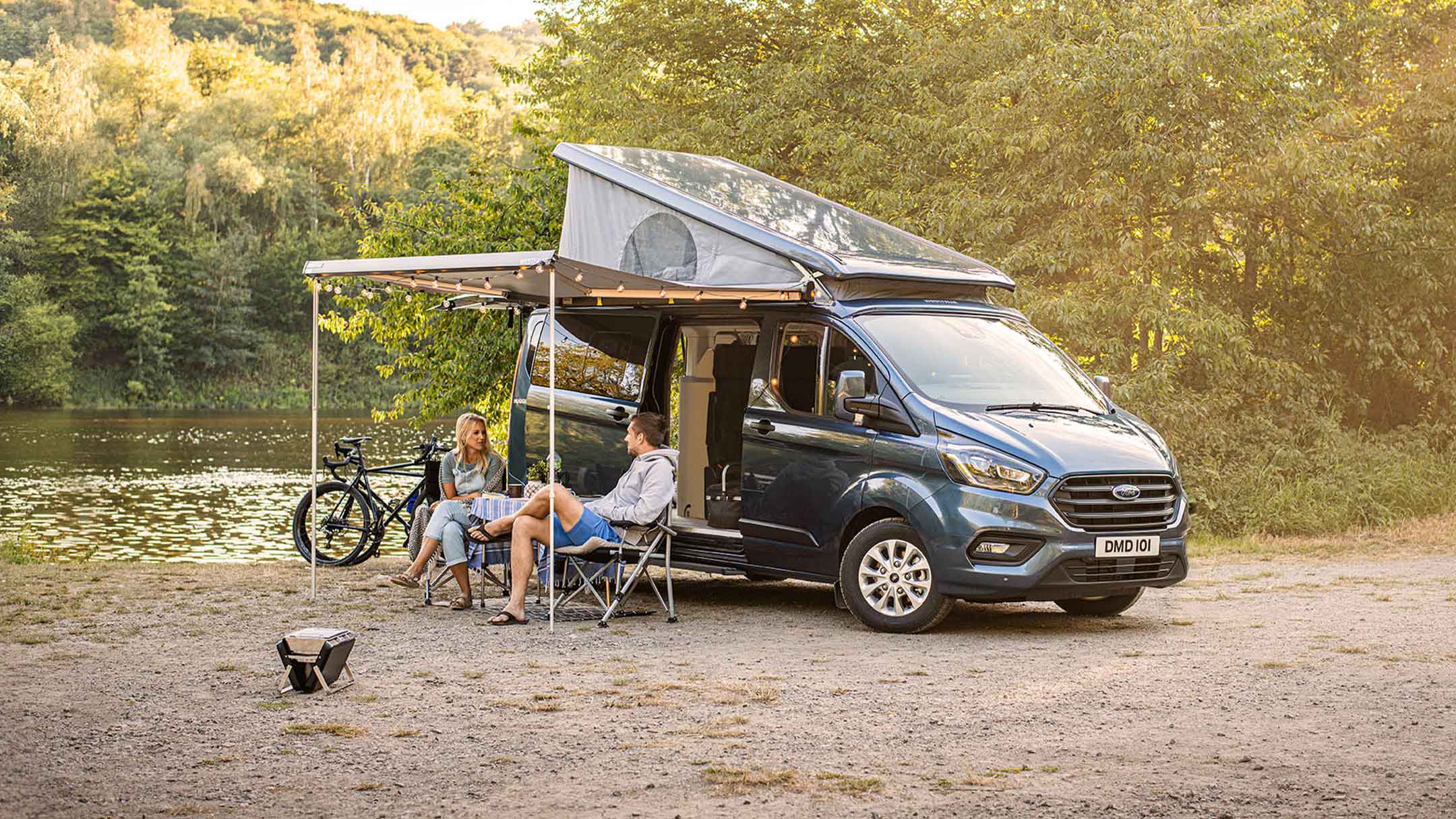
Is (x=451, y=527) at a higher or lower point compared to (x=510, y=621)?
higher

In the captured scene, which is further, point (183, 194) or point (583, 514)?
point (183, 194)

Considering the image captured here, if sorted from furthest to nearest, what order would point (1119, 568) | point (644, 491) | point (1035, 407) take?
point (644, 491), point (1035, 407), point (1119, 568)

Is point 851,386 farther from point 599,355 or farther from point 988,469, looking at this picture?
point 599,355

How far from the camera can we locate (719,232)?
416 inches

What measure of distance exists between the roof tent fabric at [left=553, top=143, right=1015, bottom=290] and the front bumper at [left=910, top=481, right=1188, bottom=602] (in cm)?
172

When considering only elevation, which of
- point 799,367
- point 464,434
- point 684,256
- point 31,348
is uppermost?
point 31,348

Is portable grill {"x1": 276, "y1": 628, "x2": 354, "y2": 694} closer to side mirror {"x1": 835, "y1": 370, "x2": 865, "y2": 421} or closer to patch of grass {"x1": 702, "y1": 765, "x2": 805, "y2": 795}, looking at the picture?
patch of grass {"x1": 702, "y1": 765, "x2": 805, "y2": 795}

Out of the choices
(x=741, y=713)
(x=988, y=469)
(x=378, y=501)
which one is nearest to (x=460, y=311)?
(x=378, y=501)

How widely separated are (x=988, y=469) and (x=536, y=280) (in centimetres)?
338

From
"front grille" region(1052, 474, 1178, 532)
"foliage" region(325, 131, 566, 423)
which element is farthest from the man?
"foliage" region(325, 131, 566, 423)

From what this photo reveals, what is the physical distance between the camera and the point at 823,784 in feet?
18.8

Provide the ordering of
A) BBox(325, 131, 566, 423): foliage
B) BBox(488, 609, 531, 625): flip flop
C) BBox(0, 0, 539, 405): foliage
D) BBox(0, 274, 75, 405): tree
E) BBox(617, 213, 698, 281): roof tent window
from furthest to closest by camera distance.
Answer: BBox(0, 0, 539, 405): foliage, BBox(0, 274, 75, 405): tree, BBox(325, 131, 566, 423): foliage, BBox(617, 213, 698, 281): roof tent window, BBox(488, 609, 531, 625): flip flop

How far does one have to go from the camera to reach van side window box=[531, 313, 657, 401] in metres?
11.3

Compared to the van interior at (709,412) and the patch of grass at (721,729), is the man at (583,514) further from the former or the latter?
the patch of grass at (721,729)
